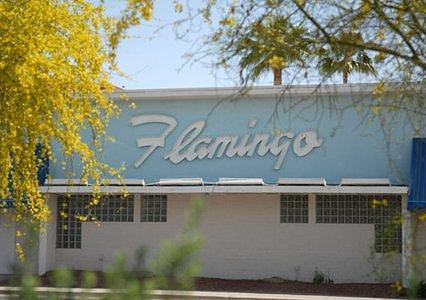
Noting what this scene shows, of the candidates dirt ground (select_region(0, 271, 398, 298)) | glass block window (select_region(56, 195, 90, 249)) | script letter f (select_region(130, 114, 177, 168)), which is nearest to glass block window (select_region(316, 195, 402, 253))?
dirt ground (select_region(0, 271, 398, 298))

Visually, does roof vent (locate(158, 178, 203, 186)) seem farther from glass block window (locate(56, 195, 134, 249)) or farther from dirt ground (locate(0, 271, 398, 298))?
dirt ground (locate(0, 271, 398, 298))

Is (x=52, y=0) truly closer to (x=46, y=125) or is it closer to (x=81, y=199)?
(x=46, y=125)

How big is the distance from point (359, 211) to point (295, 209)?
66.8 inches

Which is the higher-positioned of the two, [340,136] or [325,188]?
[340,136]

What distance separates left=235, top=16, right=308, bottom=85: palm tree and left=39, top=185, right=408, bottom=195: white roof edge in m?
12.4

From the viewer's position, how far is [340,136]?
825 inches

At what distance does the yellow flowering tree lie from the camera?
461 inches

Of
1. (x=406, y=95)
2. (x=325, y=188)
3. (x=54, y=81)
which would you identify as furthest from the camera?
(x=325, y=188)

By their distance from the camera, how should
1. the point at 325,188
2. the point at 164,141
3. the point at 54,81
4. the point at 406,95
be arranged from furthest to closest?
1. the point at 164,141
2. the point at 325,188
3. the point at 54,81
4. the point at 406,95

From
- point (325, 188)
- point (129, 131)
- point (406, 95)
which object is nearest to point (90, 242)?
point (129, 131)

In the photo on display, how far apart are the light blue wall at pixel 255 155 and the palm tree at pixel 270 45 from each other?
13050 mm

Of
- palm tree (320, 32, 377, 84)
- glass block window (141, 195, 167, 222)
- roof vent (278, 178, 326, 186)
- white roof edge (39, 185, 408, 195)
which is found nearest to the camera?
palm tree (320, 32, 377, 84)

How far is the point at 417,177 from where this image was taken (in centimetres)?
1919

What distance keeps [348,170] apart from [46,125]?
35.0 ft
